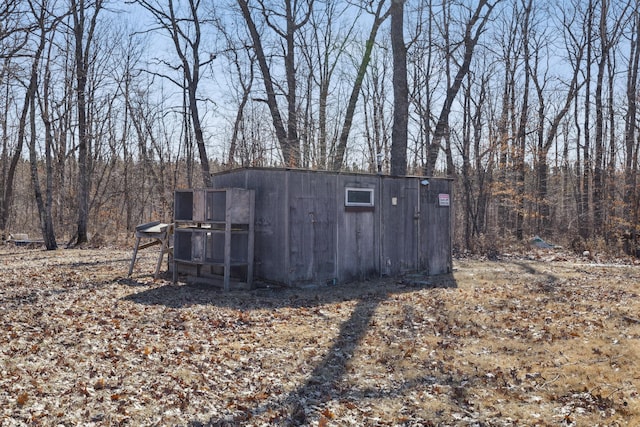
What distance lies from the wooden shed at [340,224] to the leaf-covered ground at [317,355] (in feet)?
2.26

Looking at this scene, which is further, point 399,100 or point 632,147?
point 632,147

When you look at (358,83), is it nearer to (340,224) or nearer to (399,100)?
(399,100)

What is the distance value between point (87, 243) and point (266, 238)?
10.7 meters

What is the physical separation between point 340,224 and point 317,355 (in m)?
4.31

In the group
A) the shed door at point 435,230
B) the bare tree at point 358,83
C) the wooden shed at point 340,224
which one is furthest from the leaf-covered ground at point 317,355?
the bare tree at point 358,83

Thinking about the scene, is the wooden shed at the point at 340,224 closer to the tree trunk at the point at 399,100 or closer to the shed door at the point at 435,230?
the shed door at the point at 435,230

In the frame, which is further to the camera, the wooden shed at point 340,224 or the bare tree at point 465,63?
the bare tree at point 465,63

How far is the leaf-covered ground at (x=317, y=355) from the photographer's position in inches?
160

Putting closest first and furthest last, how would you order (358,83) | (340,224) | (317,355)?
(317,355) < (340,224) < (358,83)

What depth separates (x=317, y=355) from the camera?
5551 millimetres

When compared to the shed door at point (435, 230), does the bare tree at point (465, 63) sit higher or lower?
Result: higher

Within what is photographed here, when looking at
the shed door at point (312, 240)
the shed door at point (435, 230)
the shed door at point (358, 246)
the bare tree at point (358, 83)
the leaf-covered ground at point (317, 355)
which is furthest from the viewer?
the bare tree at point (358, 83)

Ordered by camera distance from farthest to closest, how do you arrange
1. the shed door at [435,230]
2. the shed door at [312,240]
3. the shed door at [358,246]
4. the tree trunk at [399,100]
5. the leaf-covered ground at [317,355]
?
the tree trunk at [399,100]
the shed door at [435,230]
the shed door at [358,246]
the shed door at [312,240]
the leaf-covered ground at [317,355]

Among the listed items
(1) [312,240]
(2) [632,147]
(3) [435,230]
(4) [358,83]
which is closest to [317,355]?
(1) [312,240]
